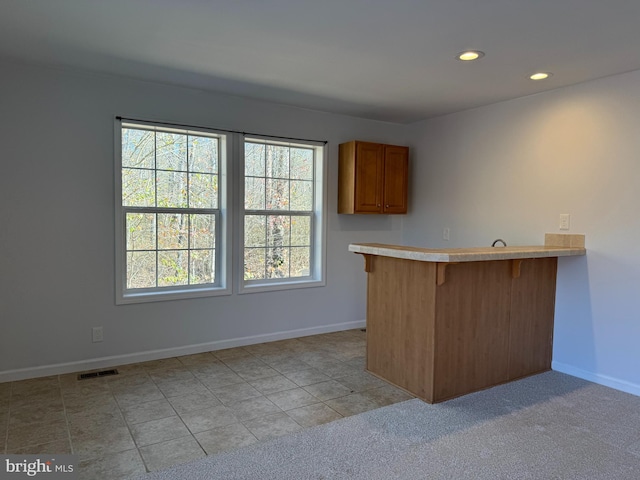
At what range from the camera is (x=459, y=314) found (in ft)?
9.79

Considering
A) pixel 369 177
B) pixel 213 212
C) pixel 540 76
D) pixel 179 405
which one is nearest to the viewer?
pixel 179 405

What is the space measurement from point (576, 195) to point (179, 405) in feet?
11.1

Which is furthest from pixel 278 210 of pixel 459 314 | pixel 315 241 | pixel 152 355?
pixel 459 314

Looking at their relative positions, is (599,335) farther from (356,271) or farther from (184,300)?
(184,300)

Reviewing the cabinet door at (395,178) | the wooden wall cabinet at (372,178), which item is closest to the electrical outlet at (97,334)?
the wooden wall cabinet at (372,178)

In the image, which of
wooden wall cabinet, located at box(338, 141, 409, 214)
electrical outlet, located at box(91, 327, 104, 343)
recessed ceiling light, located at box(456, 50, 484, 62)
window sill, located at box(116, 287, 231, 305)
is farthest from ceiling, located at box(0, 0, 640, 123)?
electrical outlet, located at box(91, 327, 104, 343)

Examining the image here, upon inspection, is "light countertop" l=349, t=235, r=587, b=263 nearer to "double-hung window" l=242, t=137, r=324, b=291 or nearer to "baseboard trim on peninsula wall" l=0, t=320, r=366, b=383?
"double-hung window" l=242, t=137, r=324, b=291

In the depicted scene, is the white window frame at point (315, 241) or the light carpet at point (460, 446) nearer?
the light carpet at point (460, 446)

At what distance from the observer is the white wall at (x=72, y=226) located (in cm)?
318

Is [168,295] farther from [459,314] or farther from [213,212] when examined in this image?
[459,314]

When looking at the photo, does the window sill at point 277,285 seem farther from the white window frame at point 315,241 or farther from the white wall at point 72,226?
the white wall at point 72,226

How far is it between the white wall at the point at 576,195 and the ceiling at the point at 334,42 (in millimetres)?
265

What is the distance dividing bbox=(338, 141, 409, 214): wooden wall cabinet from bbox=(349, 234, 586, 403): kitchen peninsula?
4.25 feet

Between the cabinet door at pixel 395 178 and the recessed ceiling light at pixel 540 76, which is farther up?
the recessed ceiling light at pixel 540 76
